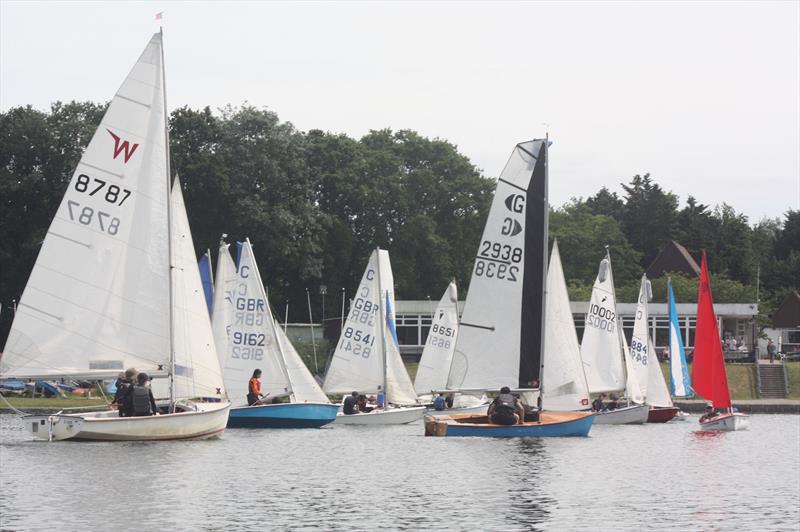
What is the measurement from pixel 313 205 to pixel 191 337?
175 ft

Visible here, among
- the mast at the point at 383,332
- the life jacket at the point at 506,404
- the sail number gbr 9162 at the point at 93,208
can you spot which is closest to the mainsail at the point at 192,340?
the sail number gbr 9162 at the point at 93,208

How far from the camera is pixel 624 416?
2131 inches

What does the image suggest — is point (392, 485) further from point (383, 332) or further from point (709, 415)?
point (709, 415)

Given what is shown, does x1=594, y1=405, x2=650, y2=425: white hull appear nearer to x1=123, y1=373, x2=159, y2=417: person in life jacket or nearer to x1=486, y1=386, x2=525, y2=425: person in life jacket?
x1=486, y1=386, x2=525, y2=425: person in life jacket

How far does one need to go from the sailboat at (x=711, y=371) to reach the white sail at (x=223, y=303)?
16.4m

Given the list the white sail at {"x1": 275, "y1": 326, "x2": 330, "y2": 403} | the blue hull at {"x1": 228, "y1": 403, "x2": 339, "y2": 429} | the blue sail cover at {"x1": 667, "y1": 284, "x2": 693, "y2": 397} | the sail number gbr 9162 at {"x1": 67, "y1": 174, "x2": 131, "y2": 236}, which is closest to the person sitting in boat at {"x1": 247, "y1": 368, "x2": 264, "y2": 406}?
the blue hull at {"x1": 228, "y1": 403, "x2": 339, "y2": 429}

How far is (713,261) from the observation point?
12250 cm

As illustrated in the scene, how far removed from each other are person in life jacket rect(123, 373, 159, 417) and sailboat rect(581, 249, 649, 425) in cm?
2427

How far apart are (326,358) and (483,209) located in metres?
22.3

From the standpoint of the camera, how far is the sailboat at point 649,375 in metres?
56.3

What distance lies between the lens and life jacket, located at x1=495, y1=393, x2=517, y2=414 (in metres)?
36.6

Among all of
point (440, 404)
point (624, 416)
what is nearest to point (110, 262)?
point (440, 404)

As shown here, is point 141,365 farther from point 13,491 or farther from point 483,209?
point 483,209

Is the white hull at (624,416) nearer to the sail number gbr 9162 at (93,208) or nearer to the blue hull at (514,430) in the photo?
the blue hull at (514,430)
